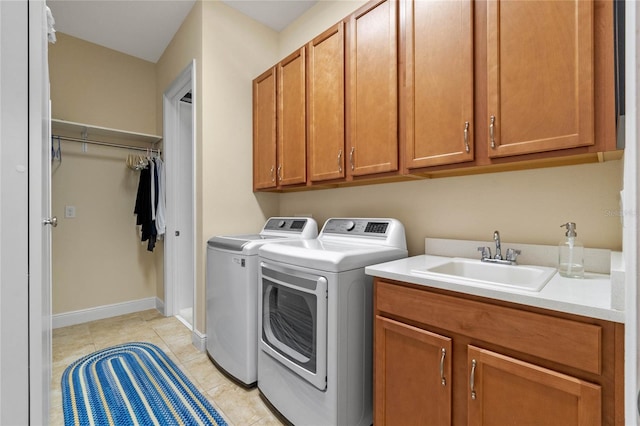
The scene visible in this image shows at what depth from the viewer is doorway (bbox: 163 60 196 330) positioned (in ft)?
10.1

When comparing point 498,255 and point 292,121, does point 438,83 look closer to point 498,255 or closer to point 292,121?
point 498,255

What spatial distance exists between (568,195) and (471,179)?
16.6 inches

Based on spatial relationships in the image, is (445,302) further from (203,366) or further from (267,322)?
(203,366)

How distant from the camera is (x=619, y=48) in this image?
3.12 feet

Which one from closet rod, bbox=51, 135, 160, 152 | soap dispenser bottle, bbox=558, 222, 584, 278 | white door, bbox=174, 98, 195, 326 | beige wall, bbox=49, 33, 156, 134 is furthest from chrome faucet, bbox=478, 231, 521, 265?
beige wall, bbox=49, 33, 156, 134

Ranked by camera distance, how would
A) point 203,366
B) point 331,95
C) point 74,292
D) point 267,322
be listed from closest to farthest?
point 267,322 → point 331,95 → point 203,366 → point 74,292

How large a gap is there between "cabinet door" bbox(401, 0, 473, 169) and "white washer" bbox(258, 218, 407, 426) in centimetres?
55

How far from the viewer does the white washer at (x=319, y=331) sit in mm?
1325

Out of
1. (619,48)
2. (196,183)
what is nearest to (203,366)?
(196,183)

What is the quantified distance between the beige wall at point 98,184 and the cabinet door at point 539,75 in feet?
11.3

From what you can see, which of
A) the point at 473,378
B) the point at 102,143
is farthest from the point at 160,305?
the point at 473,378

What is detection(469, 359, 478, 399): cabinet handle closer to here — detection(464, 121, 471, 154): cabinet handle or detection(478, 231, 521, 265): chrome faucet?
detection(478, 231, 521, 265): chrome faucet

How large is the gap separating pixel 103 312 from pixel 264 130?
2.58 m

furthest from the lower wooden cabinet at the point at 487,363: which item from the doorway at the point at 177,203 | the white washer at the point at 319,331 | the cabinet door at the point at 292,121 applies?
the doorway at the point at 177,203
